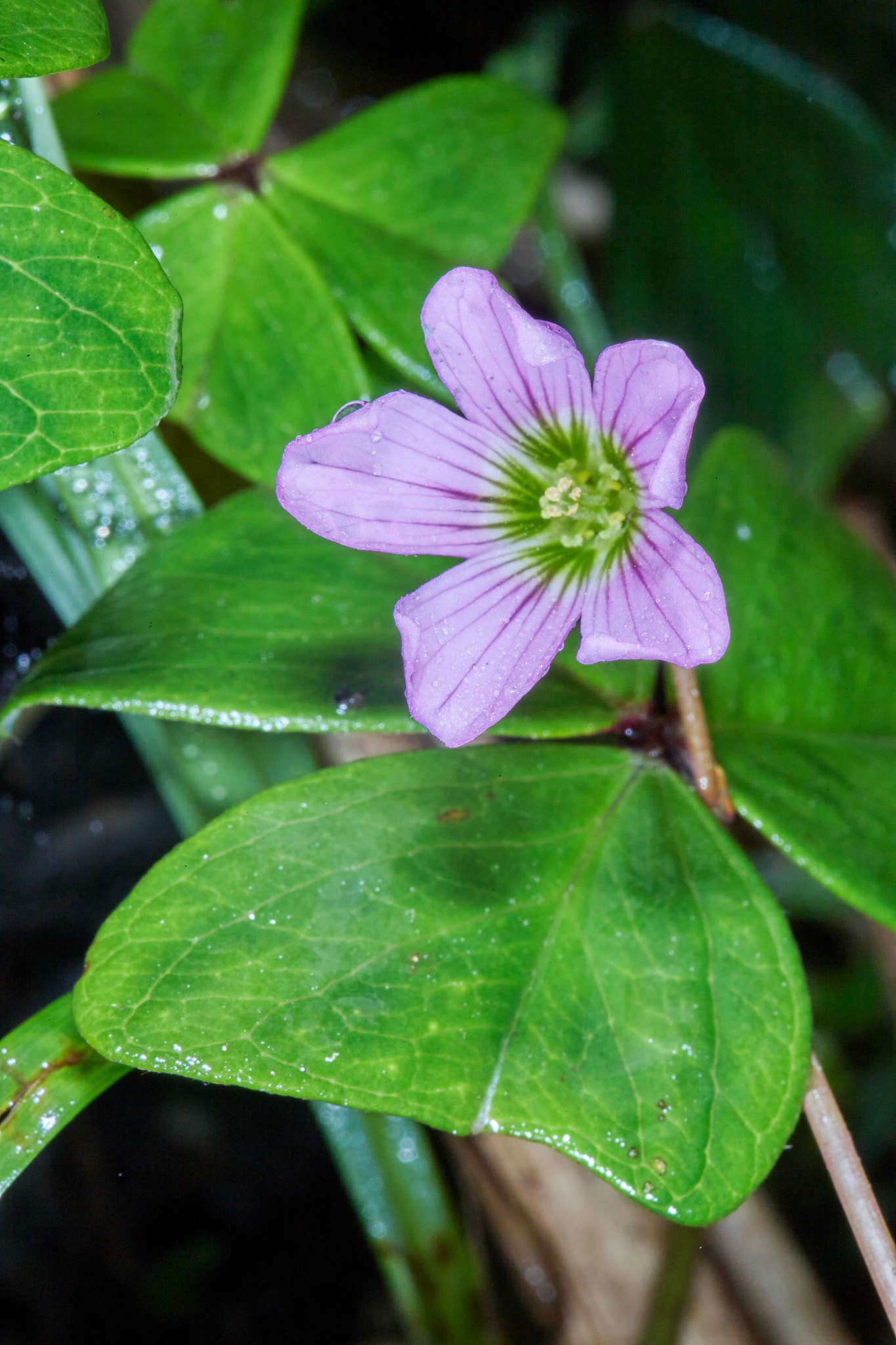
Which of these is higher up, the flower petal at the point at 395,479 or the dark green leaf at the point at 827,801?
the flower petal at the point at 395,479

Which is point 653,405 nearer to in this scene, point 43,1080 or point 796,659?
point 796,659

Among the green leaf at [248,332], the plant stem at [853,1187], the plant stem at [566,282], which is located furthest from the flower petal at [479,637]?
the plant stem at [566,282]

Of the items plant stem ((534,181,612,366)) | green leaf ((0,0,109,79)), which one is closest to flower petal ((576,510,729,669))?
green leaf ((0,0,109,79))

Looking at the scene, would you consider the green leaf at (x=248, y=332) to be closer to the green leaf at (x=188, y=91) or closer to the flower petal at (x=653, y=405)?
the green leaf at (x=188, y=91)

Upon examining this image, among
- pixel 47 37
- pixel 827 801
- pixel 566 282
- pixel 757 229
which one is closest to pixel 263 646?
pixel 47 37

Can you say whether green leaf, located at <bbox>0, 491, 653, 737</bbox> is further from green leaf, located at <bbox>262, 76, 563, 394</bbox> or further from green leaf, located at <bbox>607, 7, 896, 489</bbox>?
green leaf, located at <bbox>607, 7, 896, 489</bbox>

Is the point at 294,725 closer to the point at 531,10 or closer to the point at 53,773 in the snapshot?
the point at 53,773
